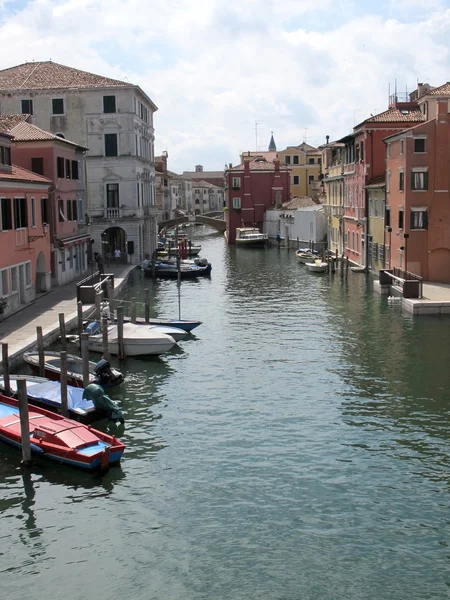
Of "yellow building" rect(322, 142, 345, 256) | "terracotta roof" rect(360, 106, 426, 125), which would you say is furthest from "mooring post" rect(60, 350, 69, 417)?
"yellow building" rect(322, 142, 345, 256)

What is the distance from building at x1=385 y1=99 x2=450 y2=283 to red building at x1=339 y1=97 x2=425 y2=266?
25.2ft

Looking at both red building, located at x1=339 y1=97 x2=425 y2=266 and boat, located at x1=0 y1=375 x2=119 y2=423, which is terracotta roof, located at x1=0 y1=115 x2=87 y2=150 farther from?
boat, located at x1=0 y1=375 x2=119 y2=423

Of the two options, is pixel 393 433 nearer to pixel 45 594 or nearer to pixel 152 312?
pixel 45 594

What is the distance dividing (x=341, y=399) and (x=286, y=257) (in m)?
53.1

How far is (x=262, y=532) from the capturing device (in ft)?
50.2

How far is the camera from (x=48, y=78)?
64.1m

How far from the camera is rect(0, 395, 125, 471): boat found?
1827cm

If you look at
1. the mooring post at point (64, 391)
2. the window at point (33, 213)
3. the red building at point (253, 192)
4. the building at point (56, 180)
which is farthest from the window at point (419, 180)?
the red building at point (253, 192)

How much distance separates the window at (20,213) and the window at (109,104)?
26.4 metres

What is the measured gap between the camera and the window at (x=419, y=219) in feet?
152

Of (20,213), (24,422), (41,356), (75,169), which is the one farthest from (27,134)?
(24,422)

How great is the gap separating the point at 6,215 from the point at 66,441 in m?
18.7

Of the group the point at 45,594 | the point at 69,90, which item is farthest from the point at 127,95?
the point at 45,594

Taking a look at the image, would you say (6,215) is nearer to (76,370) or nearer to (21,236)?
(21,236)
